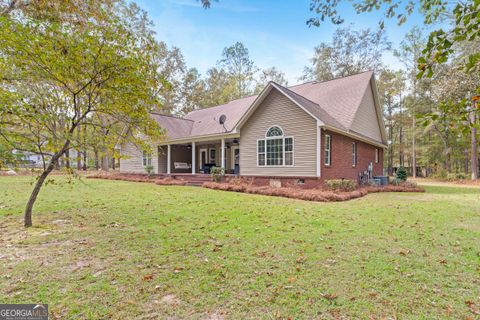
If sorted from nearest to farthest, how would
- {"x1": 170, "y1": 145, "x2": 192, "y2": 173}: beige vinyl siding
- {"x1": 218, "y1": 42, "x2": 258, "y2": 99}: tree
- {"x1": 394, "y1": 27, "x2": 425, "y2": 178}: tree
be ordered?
{"x1": 170, "y1": 145, "x2": 192, "y2": 173}: beige vinyl siding, {"x1": 394, "y1": 27, "x2": 425, "y2": 178}: tree, {"x1": 218, "y1": 42, "x2": 258, "y2": 99}: tree

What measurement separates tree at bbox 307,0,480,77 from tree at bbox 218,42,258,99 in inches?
1209

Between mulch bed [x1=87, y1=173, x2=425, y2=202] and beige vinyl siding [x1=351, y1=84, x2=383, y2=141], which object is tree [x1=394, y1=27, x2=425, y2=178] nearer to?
beige vinyl siding [x1=351, y1=84, x2=383, y2=141]

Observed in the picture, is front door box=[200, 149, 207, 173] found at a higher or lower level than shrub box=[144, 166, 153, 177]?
higher

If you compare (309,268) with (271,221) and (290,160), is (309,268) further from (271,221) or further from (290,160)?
(290,160)

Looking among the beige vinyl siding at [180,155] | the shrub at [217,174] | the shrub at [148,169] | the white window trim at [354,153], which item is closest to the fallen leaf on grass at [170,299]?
the shrub at [217,174]

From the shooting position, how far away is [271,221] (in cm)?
598

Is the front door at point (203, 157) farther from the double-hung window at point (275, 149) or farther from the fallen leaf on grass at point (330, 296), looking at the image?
the fallen leaf on grass at point (330, 296)

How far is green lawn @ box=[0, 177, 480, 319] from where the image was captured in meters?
2.52

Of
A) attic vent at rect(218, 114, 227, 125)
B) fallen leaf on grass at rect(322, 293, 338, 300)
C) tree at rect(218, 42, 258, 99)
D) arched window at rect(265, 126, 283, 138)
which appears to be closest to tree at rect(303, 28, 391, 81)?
tree at rect(218, 42, 258, 99)

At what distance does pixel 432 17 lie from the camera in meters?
2.46

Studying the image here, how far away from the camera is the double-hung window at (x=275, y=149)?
12719 millimetres

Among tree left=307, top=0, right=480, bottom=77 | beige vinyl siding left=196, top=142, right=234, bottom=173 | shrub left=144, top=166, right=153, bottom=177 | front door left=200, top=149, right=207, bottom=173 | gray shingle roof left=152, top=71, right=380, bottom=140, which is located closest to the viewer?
tree left=307, top=0, right=480, bottom=77

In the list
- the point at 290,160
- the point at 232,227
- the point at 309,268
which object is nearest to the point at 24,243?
the point at 232,227

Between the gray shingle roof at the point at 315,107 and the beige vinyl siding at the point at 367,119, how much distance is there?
83cm
